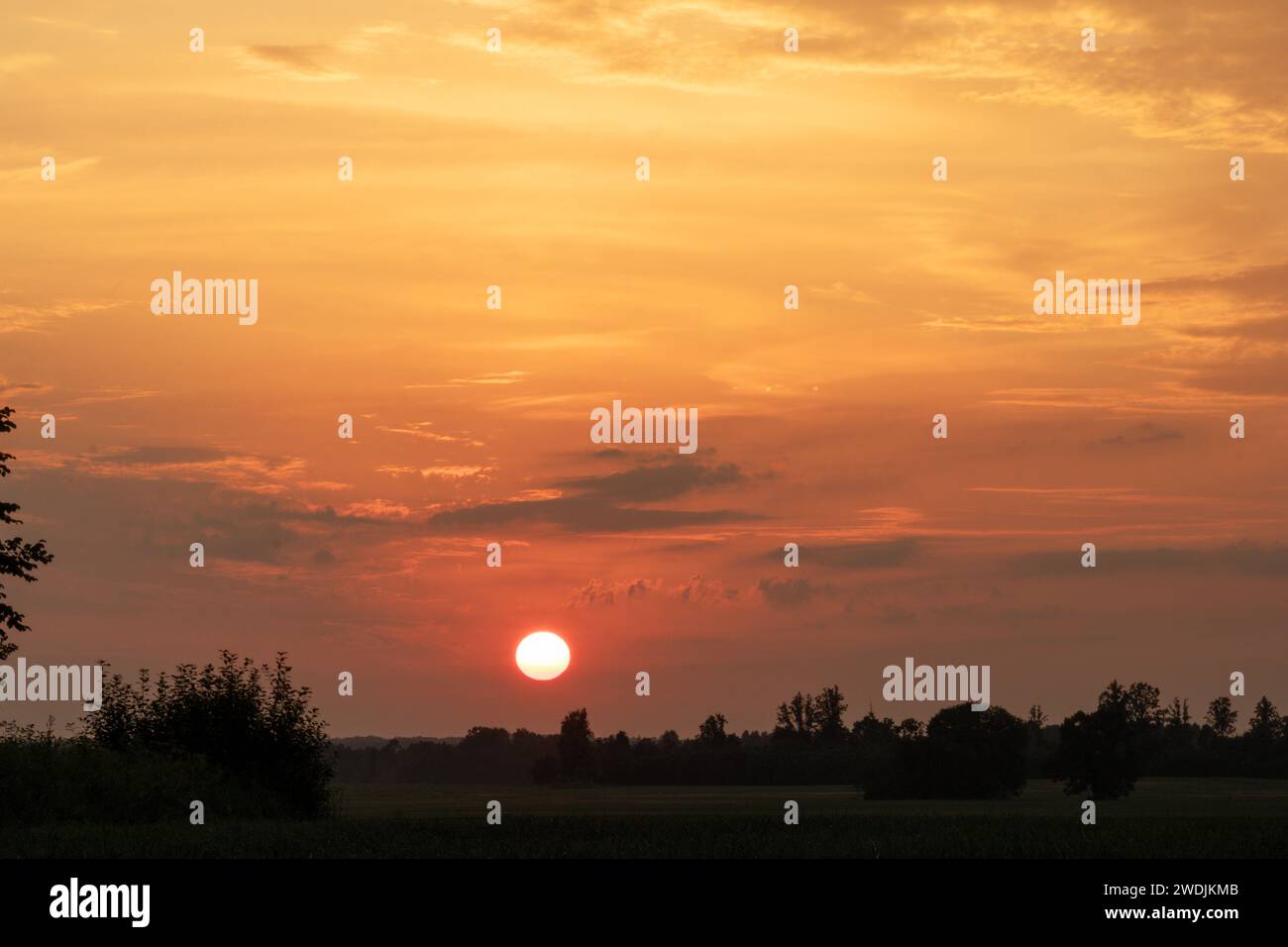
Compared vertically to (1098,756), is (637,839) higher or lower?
higher

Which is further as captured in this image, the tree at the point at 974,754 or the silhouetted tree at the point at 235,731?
the tree at the point at 974,754

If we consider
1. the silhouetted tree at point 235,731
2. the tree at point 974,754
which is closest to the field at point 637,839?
the silhouetted tree at point 235,731

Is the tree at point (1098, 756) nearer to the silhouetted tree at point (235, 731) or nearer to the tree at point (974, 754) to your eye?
the tree at point (974, 754)

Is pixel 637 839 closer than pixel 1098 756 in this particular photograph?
Yes

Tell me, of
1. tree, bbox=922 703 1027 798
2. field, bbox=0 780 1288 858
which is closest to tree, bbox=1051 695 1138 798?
tree, bbox=922 703 1027 798

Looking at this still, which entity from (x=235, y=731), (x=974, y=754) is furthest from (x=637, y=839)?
(x=974, y=754)

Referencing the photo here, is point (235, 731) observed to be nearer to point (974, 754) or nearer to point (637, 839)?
point (637, 839)

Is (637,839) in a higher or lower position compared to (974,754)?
higher

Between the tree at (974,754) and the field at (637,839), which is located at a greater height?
the field at (637,839)

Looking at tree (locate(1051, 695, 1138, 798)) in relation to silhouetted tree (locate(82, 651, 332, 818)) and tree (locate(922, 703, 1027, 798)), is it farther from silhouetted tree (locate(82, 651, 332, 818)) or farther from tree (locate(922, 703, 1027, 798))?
silhouetted tree (locate(82, 651, 332, 818))

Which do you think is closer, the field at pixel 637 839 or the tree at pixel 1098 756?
the field at pixel 637 839

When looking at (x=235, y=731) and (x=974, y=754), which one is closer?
(x=235, y=731)
